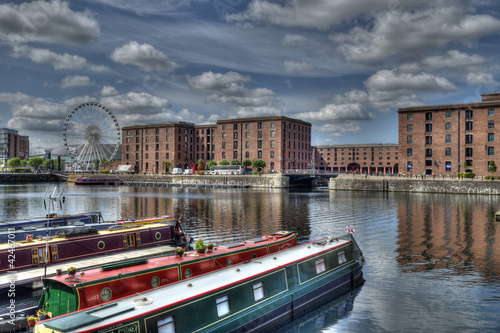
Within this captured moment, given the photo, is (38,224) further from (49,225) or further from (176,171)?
(176,171)

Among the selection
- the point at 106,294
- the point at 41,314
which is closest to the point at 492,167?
the point at 106,294

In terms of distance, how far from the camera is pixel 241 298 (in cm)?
1438

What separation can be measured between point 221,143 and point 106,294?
444 feet

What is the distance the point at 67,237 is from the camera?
22453 millimetres

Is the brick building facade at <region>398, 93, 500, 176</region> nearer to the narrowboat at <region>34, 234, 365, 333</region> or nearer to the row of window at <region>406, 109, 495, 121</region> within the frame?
the row of window at <region>406, 109, 495, 121</region>

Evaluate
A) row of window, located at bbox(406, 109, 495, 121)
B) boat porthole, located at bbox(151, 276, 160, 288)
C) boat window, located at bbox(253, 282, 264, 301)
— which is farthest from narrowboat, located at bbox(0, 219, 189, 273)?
row of window, located at bbox(406, 109, 495, 121)

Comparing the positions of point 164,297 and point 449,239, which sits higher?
point 164,297

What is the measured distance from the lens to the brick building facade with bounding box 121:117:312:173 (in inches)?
5344

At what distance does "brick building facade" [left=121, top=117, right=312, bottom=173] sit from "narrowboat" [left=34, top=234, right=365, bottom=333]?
11355 cm

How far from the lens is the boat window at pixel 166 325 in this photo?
11421 mm

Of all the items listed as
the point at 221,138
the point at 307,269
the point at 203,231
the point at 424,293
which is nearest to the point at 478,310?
the point at 424,293

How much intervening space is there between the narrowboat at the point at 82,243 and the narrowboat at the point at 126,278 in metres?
4.98

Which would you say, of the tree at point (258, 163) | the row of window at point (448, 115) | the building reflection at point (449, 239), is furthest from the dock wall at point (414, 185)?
the tree at point (258, 163)

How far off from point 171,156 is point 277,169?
157 feet
